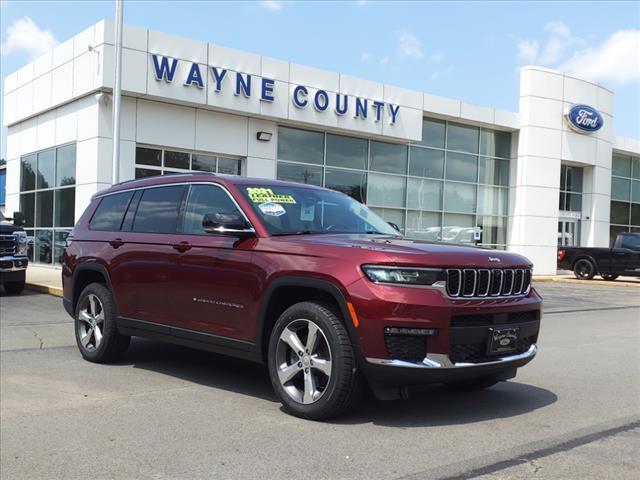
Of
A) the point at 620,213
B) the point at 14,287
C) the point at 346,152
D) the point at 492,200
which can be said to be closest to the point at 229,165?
the point at 346,152

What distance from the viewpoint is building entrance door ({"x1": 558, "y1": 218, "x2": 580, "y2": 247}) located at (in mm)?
29906

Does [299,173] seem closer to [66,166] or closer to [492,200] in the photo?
[66,166]

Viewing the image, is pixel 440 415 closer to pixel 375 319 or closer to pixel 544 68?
pixel 375 319

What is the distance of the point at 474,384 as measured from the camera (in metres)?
5.78

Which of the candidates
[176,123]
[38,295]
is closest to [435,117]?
[176,123]

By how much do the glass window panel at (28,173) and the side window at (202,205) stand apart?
17889 mm

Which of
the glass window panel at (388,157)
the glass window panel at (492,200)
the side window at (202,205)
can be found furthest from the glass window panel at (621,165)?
the side window at (202,205)

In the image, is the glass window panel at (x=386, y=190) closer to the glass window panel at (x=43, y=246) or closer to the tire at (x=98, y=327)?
the glass window panel at (x=43, y=246)

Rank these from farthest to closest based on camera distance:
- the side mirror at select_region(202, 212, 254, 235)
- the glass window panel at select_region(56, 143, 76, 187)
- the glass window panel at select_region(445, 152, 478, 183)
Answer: the glass window panel at select_region(445, 152, 478, 183), the glass window panel at select_region(56, 143, 76, 187), the side mirror at select_region(202, 212, 254, 235)

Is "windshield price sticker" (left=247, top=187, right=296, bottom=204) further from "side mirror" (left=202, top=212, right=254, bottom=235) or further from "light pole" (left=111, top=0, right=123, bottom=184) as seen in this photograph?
"light pole" (left=111, top=0, right=123, bottom=184)

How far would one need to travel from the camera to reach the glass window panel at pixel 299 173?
21453 mm

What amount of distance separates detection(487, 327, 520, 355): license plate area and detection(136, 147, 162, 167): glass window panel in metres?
15.2

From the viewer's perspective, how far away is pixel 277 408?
518 cm

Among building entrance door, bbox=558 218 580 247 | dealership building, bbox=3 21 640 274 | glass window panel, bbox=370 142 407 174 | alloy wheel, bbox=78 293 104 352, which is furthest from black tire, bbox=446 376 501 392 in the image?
building entrance door, bbox=558 218 580 247
